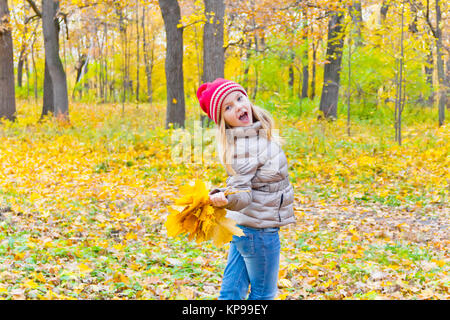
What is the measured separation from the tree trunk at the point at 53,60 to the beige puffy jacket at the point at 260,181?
39.6 ft

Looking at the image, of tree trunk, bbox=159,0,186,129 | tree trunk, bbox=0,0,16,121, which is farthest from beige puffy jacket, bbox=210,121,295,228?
tree trunk, bbox=0,0,16,121

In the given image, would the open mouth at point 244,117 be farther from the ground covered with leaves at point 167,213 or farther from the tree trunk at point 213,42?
the tree trunk at point 213,42

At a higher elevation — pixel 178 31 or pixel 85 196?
pixel 178 31

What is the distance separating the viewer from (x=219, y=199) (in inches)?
93.9

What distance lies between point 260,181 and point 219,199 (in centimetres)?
30

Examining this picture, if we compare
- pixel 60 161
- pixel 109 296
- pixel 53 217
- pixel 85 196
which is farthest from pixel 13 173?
pixel 109 296

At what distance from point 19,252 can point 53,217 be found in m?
1.48

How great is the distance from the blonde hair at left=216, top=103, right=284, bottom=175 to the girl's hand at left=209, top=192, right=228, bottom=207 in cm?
22

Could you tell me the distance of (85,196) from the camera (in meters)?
7.00

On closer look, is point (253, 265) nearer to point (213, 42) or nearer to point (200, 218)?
point (200, 218)

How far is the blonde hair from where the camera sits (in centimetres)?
262

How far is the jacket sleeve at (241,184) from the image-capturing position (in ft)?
7.93

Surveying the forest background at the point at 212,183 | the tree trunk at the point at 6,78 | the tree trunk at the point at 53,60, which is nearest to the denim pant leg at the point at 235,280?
the forest background at the point at 212,183
